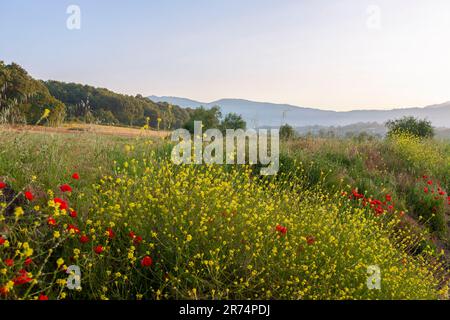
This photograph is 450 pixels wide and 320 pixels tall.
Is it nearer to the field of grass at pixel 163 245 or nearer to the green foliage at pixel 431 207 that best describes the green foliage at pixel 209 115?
Answer: the green foliage at pixel 431 207

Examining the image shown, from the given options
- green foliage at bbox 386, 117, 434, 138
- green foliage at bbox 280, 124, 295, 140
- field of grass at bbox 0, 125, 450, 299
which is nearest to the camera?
field of grass at bbox 0, 125, 450, 299

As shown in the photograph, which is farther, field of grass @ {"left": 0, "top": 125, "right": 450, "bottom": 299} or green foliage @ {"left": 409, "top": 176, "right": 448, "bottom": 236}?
green foliage @ {"left": 409, "top": 176, "right": 448, "bottom": 236}

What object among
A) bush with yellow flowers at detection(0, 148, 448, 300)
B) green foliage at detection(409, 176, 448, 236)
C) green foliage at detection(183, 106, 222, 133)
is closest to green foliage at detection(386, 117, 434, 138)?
green foliage at detection(409, 176, 448, 236)

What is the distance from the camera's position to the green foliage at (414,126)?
1556 cm

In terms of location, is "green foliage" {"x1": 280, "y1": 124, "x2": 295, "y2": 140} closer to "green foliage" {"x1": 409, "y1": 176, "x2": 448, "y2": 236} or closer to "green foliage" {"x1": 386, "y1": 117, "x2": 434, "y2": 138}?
"green foliage" {"x1": 386, "y1": 117, "x2": 434, "y2": 138}

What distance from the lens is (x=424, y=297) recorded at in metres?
3.44

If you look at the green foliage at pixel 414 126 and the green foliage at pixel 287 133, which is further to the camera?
the green foliage at pixel 414 126

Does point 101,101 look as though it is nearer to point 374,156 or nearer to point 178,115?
point 178,115

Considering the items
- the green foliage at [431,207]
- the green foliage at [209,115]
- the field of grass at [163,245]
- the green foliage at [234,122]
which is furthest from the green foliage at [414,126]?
the green foliage at [209,115]

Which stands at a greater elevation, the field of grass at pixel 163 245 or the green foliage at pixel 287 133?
the green foliage at pixel 287 133

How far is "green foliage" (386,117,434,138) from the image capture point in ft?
51.1

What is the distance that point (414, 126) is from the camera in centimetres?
1599

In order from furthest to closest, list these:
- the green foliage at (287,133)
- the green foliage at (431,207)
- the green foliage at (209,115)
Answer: the green foliage at (209,115), the green foliage at (287,133), the green foliage at (431,207)
